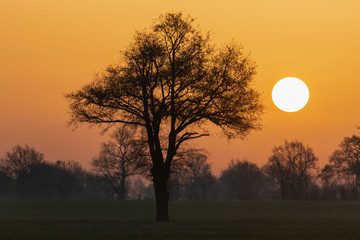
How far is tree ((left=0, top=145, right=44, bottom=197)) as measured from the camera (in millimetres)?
142125

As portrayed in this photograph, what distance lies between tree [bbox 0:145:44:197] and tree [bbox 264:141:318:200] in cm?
6142

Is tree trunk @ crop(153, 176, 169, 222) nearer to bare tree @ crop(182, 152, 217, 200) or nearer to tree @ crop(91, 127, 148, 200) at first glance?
tree @ crop(91, 127, 148, 200)

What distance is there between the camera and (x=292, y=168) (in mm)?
127375

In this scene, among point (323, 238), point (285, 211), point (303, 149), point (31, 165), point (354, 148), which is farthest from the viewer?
point (31, 165)

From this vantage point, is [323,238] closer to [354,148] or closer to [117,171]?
[354,148]

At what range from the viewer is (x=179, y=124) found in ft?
143

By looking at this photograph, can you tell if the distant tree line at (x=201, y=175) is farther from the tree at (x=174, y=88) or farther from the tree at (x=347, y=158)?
the tree at (x=174, y=88)

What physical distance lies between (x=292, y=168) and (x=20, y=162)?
231 ft

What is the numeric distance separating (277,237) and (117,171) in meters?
98.8

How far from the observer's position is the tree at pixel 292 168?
399 feet

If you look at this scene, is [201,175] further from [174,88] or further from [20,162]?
[174,88]

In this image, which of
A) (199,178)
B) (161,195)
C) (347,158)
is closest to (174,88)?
(161,195)

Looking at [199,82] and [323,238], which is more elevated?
[199,82]

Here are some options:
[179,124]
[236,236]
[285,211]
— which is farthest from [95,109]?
[285,211]
